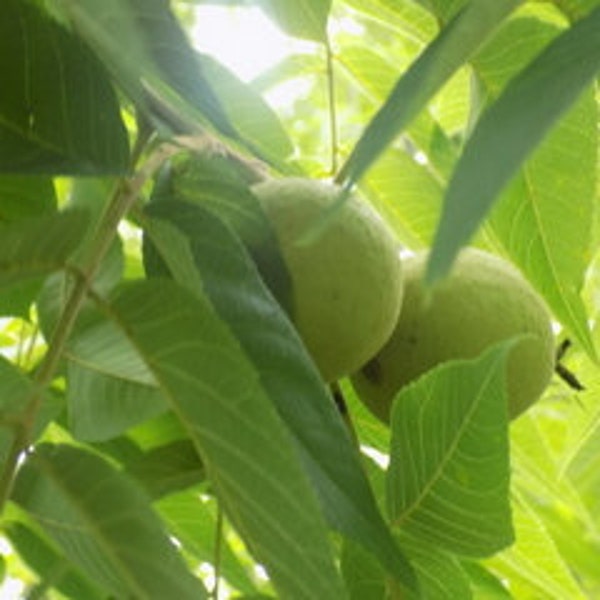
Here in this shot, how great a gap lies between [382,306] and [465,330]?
0.15 meters

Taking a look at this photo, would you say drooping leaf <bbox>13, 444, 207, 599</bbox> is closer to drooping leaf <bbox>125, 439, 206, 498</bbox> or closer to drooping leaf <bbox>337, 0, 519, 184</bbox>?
drooping leaf <bbox>125, 439, 206, 498</bbox>

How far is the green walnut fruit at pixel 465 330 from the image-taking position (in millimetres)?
1195

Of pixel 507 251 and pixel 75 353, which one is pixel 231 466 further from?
pixel 507 251

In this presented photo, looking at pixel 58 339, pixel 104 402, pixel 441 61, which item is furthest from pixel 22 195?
pixel 441 61

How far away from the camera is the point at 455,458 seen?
1014mm

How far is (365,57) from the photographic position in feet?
4.86

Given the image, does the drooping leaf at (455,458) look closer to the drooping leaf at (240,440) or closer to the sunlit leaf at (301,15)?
the drooping leaf at (240,440)

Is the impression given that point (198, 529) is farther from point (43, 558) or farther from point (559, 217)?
point (559, 217)

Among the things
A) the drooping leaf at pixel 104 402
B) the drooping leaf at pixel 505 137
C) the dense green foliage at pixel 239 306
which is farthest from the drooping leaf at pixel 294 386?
the drooping leaf at pixel 505 137

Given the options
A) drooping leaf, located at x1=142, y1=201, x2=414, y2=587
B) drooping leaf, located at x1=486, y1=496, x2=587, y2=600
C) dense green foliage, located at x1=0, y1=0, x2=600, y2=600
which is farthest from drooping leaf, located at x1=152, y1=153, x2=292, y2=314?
drooping leaf, located at x1=486, y1=496, x2=587, y2=600

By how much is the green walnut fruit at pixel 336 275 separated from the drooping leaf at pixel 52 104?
219mm

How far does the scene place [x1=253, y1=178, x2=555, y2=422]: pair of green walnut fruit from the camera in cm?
105

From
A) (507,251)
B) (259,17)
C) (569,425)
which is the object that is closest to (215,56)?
(259,17)

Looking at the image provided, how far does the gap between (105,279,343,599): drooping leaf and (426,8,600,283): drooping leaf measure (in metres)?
0.28
